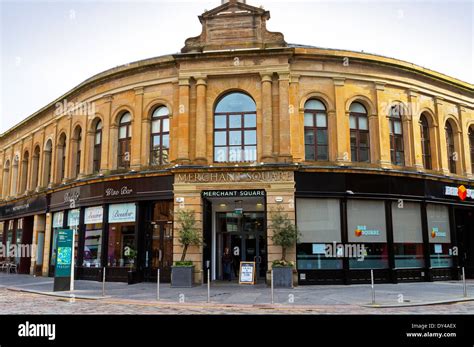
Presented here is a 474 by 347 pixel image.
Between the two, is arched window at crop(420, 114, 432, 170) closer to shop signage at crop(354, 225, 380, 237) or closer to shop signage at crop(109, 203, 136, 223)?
shop signage at crop(354, 225, 380, 237)

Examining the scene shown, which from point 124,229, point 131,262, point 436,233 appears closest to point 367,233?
point 436,233

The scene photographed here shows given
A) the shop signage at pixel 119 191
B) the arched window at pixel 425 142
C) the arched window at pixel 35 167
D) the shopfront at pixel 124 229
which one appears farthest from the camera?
the arched window at pixel 35 167

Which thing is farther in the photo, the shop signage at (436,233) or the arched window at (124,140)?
the arched window at (124,140)

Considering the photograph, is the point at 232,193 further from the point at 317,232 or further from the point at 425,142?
the point at 425,142

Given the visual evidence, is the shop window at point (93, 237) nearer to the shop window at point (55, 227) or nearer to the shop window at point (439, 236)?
the shop window at point (55, 227)

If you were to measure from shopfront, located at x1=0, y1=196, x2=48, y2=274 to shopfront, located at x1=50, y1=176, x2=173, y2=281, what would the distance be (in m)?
6.65

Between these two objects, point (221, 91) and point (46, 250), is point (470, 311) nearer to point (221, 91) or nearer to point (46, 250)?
point (221, 91)

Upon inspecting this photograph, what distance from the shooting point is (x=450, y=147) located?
26734mm

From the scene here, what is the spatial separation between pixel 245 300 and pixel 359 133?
12.4 meters

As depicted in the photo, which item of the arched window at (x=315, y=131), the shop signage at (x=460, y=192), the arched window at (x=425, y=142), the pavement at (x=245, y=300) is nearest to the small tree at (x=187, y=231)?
the pavement at (x=245, y=300)

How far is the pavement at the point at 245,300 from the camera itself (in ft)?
43.0

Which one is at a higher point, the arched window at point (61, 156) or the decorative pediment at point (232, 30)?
the decorative pediment at point (232, 30)

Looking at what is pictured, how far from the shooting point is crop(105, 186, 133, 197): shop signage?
77.1 ft

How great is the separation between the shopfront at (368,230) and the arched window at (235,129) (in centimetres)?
321
